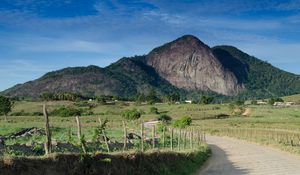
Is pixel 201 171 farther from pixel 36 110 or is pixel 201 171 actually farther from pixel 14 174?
pixel 36 110

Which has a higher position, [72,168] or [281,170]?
[72,168]

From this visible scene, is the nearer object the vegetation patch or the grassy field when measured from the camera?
the vegetation patch

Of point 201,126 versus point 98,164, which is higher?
point 98,164

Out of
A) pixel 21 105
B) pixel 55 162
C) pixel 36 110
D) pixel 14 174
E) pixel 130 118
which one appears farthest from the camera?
pixel 21 105

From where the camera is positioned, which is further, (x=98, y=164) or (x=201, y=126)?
(x=201, y=126)

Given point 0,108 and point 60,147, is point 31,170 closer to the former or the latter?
point 60,147

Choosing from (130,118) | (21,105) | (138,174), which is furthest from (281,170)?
(21,105)

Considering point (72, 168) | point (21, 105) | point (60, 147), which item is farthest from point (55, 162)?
point (21, 105)

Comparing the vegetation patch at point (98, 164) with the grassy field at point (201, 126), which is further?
the grassy field at point (201, 126)

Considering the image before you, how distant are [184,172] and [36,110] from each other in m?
123

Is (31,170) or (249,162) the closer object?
(31,170)

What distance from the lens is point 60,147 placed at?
24000 mm

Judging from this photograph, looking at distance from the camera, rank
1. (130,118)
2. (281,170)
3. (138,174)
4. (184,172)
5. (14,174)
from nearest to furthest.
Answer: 1. (14,174)
2. (138,174)
3. (184,172)
4. (281,170)
5. (130,118)

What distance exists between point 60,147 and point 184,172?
6360mm
